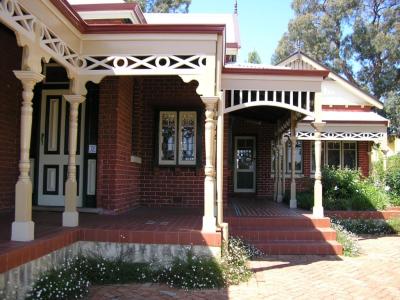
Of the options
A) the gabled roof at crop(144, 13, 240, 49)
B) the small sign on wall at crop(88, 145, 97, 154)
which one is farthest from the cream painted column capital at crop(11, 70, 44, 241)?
the gabled roof at crop(144, 13, 240, 49)

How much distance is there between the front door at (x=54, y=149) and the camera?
29.4 feet

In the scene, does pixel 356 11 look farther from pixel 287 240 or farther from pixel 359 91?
pixel 287 240

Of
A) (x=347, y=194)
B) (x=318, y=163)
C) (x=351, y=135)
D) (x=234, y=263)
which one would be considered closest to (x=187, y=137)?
(x=318, y=163)

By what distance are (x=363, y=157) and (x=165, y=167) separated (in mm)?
10491

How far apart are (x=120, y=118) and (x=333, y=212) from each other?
6185mm

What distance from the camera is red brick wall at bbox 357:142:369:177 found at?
18.1m

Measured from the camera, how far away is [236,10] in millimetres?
17547

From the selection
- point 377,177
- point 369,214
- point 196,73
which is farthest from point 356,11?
point 196,73

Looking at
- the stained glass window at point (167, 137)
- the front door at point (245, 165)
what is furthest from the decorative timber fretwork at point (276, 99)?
the front door at point (245, 165)

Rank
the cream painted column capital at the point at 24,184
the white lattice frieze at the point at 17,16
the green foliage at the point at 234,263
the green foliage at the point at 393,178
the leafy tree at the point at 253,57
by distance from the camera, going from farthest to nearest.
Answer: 1. the leafy tree at the point at 253,57
2. the green foliage at the point at 393,178
3. the green foliage at the point at 234,263
4. the cream painted column capital at the point at 24,184
5. the white lattice frieze at the point at 17,16

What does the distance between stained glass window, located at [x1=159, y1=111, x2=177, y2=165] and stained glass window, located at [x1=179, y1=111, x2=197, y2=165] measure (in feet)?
0.54

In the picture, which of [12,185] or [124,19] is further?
[124,19]

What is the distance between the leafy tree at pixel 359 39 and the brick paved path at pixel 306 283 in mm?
25177

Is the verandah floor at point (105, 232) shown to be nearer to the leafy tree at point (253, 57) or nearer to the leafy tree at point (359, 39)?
the leafy tree at point (359, 39)
